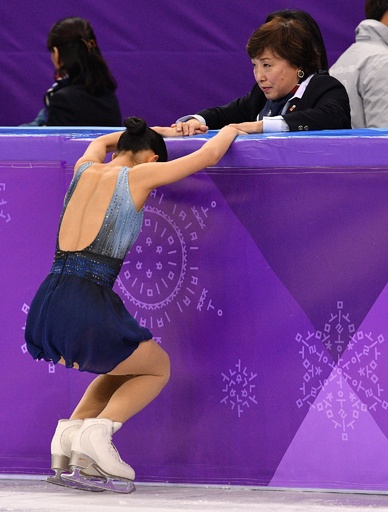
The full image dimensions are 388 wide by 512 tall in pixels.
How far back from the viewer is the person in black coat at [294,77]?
3.94 m

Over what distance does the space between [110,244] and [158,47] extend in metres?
3.70

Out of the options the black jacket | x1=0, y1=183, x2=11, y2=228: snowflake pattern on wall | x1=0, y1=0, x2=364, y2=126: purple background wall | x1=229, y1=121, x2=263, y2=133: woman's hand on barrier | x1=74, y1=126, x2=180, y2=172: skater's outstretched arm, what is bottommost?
x1=0, y1=183, x2=11, y2=228: snowflake pattern on wall

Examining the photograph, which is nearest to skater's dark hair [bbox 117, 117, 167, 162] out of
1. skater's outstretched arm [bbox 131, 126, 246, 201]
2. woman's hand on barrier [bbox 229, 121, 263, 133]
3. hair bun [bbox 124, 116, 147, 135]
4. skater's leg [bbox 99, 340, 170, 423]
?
hair bun [bbox 124, 116, 147, 135]

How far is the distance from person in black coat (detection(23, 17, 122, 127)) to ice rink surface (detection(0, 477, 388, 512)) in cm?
230

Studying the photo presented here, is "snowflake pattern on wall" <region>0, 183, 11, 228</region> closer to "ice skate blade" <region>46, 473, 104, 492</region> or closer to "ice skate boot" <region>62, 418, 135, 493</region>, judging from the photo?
"ice skate boot" <region>62, 418, 135, 493</region>

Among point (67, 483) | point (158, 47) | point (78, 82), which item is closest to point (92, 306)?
point (67, 483)

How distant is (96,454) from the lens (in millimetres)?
3535

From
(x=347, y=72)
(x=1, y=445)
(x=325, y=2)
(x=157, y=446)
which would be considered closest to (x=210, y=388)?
(x=157, y=446)

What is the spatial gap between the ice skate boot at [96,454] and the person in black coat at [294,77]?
39.3 inches

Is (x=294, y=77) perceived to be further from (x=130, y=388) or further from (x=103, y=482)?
(x=103, y=482)

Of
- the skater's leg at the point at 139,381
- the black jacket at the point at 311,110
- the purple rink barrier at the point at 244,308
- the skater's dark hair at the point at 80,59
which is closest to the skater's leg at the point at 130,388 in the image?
the skater's leg at the point at 139,381

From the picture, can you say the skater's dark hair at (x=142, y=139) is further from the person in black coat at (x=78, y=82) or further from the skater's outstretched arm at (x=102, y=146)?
the person in black coat at (x=78, y=82)

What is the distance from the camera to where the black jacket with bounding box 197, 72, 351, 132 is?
152 inches

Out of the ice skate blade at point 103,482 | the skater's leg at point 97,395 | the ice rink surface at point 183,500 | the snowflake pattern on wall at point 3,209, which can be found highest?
the snowflake pattern on wall at point 3,209
